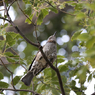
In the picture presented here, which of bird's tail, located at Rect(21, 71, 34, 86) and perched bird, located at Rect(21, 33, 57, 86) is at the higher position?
perched bird, located at Rect(21, 33, 57, 86)

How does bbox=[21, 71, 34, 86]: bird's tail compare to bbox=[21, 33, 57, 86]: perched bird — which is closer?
Result: bbox=[21, 71, 34, 86]: bird's tail

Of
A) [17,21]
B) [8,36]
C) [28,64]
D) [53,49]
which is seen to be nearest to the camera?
[8,36]

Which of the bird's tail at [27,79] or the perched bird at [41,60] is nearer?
the bird's tail at [27,79]

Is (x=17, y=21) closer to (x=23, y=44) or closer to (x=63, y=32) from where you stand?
(x=23, y=44)

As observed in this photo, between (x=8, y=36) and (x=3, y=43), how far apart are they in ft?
1.08

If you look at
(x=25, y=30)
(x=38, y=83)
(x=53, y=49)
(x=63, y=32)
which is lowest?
(x=38, y=83)

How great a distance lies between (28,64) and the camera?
329 cm

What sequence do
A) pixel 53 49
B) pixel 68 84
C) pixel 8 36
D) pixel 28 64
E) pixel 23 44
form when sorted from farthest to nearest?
pixel 23 44 → pixel 53 49 → pixel 28 64 → pixel 68 84 → pixel 8 36

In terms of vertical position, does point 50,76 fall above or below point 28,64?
below

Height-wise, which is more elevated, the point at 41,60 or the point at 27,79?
the point at 41,60

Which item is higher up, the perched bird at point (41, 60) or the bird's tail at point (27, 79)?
the perched bird at point (41, 60)

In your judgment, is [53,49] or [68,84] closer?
[68,84]

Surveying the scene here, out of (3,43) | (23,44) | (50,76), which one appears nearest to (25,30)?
(23,44)

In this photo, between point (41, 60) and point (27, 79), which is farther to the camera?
point (41, 60)
